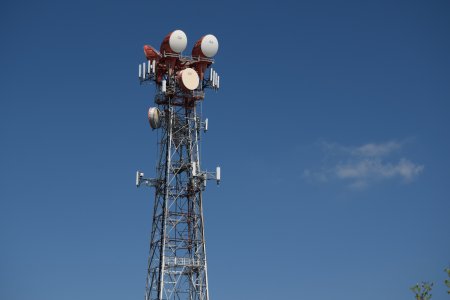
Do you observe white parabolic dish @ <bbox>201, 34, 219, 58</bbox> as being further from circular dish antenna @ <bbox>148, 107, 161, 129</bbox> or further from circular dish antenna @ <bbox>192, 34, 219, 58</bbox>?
circular dish antenna @ <bbox>148, 107, 161, 129</bbox>

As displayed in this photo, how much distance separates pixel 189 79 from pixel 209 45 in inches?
172

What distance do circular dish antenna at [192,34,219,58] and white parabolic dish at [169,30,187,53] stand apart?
1.98m

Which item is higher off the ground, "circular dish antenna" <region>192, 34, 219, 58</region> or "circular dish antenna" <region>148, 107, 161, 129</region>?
"circular dish antenna" <region>192, 34, 219, 58</region>

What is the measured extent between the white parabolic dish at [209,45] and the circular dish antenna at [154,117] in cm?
759

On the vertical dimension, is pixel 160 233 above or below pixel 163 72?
below

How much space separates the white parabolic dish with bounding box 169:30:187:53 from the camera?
78.6 m

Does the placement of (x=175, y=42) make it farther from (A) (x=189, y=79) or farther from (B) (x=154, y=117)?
(B) (x=154, y=117)

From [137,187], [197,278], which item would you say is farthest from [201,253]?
[137,187]

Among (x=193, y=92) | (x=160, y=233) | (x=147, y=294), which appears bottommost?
(x=147, y=294)

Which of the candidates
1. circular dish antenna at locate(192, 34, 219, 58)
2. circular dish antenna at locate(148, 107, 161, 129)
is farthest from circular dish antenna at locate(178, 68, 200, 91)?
circular dish antenna at locate(148, 107, 161, 129)

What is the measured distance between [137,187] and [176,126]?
284 inches

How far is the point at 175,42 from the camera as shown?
258ft

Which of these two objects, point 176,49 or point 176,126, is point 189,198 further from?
point 176,49

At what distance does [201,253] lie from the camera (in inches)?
3076
